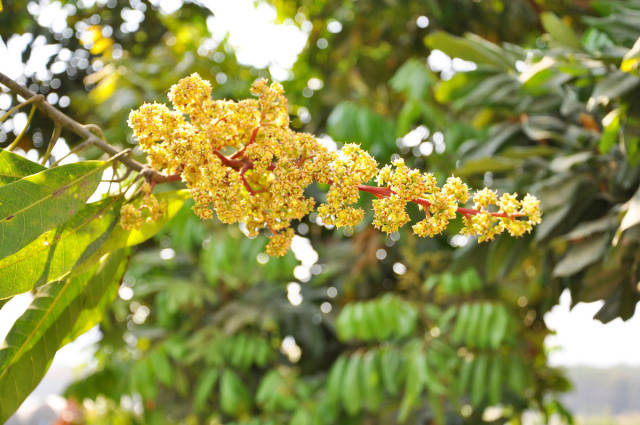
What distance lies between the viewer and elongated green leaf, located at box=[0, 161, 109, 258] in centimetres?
59

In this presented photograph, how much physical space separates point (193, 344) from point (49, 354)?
76.8 inches

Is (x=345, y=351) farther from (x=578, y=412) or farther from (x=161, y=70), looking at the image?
(x=578, y=412)

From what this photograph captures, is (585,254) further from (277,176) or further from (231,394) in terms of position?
(231,394)

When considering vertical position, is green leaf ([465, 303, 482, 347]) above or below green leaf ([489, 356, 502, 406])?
above

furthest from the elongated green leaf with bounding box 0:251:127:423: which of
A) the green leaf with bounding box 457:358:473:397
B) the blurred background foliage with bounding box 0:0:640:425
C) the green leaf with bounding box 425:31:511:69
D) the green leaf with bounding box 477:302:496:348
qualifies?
the green leaf with bounding box 457:358:473:397

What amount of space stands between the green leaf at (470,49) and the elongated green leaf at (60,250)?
1162mm

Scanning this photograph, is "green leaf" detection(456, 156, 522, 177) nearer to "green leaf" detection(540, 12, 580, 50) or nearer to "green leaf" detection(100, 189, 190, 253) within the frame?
"green leaf" detection(540, 12, 580, 50)

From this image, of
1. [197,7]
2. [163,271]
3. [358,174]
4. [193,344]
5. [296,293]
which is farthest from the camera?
[163,271]

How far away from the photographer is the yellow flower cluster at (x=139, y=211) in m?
0.69

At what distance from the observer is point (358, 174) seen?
1.96 feet

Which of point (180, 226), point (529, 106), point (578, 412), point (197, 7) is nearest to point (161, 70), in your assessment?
point (197, 7)

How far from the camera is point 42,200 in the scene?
24.4 inches

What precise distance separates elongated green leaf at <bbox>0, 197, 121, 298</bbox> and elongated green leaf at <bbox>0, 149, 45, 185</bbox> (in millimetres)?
69

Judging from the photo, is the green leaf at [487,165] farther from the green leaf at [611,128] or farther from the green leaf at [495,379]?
the green leaf at [495,379]
